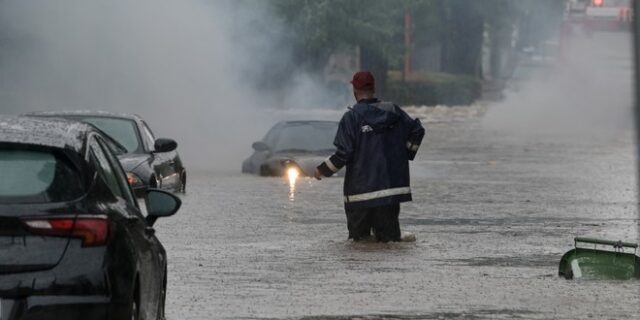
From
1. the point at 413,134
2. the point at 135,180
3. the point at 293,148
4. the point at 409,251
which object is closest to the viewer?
the point at 409,251

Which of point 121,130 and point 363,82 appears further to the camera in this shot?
point 121,130

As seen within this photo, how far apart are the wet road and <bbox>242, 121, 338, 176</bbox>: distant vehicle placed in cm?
37

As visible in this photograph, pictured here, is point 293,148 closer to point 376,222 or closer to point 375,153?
point 376,222

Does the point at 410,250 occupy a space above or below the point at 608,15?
above

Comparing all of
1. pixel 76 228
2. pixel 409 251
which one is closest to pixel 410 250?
pixel 409 251

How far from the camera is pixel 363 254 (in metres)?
14.1

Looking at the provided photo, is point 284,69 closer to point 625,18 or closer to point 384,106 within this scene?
point 625,18

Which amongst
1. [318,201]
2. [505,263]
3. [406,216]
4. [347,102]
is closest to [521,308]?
[505,263]

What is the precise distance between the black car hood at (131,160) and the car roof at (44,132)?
36.9 feet

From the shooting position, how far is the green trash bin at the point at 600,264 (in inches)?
488

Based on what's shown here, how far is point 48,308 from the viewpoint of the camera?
255 inches

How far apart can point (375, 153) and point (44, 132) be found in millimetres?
7572

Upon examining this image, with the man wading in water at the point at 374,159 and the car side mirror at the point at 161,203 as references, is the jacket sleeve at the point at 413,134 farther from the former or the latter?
the car side mirror at the point at 161,203

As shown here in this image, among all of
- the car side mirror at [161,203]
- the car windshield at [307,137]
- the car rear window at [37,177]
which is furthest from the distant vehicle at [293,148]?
the car rear window at [37,177]
